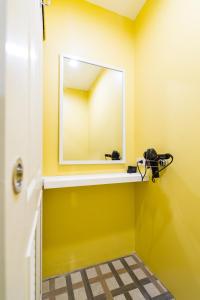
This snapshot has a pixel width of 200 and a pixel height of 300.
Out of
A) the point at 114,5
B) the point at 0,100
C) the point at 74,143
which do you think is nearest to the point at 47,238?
the point at 74,143

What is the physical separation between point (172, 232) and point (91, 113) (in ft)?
3.94

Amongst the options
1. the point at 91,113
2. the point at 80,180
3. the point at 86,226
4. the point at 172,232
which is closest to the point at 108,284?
the point at 86,226

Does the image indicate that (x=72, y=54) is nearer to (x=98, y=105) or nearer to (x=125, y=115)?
(x=98, y=105)

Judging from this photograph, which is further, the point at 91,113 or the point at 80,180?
the point at 91,113

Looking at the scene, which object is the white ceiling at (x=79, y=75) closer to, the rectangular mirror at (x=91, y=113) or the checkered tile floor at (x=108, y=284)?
the rectangular mirror at (x=91, y=113)

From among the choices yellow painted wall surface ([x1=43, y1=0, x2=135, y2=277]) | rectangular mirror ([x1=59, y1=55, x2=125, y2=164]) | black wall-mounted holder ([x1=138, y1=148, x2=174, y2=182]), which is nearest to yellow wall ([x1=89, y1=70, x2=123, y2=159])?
rectangular mirror ([x1=59, y1=55, x2=125, y2=164])

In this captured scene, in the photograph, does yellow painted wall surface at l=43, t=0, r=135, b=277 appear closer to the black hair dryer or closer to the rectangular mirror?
the rectangular mirror

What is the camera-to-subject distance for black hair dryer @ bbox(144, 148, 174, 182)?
1.22m

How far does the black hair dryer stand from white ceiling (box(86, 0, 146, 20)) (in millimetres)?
1457

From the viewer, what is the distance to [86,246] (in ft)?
4.87

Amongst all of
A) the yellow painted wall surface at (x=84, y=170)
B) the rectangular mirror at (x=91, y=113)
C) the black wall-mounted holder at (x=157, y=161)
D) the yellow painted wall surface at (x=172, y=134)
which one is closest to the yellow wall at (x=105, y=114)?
the rectangular mirror at (x=91, y=113)

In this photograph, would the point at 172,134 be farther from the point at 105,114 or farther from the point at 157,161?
the point at 105,114

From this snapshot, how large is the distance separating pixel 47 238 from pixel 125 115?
1.37 meters

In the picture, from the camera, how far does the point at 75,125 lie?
1460 millimetres
